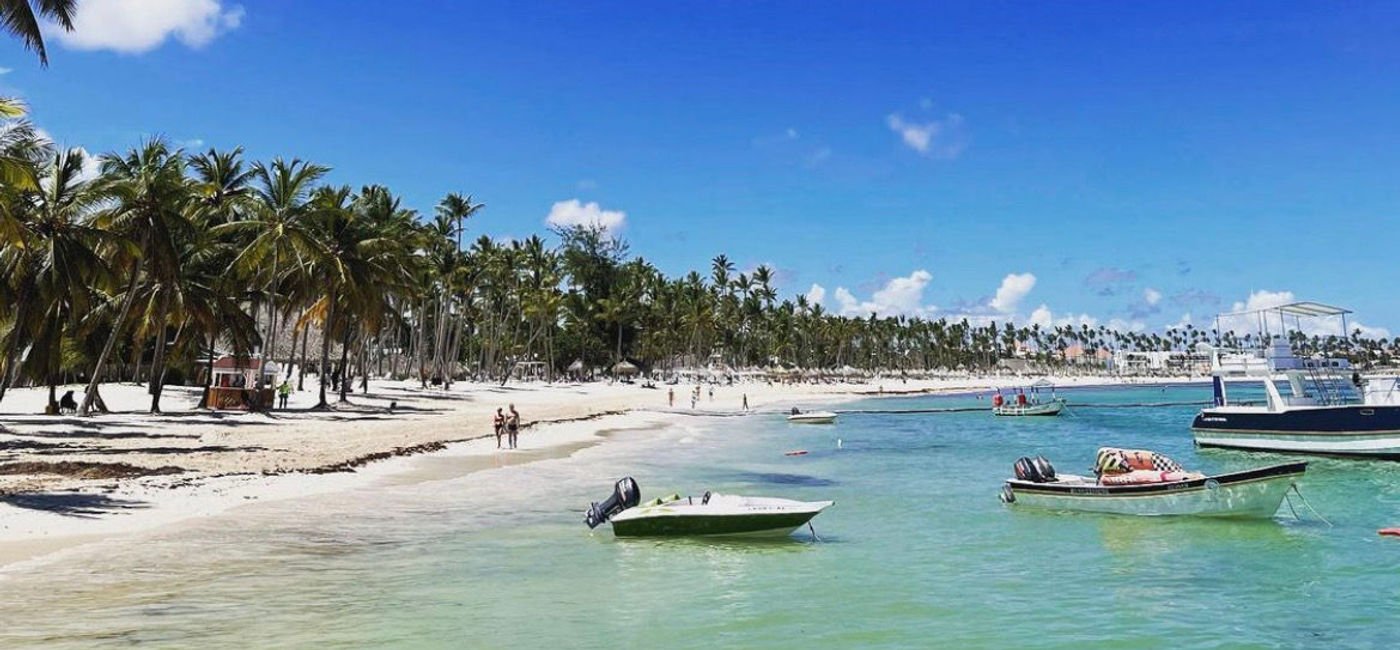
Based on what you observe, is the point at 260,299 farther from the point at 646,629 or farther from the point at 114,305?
the point at 646,629

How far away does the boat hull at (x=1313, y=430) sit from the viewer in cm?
2886

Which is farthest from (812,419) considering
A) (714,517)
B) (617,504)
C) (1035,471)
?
(714,517)

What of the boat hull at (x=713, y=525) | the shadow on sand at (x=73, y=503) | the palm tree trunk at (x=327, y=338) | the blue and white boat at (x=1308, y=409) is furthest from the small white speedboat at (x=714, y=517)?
the palm tree trunk at (x=327, y=338)

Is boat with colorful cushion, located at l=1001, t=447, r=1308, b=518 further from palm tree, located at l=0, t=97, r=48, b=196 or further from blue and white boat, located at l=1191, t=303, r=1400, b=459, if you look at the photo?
palm tree, located at l=0, t=97, r=48, b=196

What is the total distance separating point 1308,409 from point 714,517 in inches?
1021

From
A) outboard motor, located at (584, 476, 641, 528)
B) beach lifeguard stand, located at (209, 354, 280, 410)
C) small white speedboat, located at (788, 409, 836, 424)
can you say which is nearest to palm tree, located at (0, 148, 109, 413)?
beach lifeguard stand, located at (209, 354, 280, 410)

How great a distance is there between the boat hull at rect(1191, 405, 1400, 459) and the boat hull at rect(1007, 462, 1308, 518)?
49.1 ft

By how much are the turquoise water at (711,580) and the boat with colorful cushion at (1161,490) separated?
1.37 feet

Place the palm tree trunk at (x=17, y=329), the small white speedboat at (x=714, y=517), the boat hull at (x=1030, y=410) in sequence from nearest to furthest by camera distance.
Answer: the small white speedboat at (x=714, y=517)
the palm tree trunk at (x=17, y=329)
the boat hull at (x=1030, y=410)

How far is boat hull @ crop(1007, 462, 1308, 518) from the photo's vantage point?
57.5 feet

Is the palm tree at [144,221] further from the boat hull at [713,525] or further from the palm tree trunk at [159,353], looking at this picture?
the boat hull at [713,525]

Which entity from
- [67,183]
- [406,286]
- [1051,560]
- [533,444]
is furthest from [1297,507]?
[406,286]

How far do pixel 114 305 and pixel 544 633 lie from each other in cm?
4221

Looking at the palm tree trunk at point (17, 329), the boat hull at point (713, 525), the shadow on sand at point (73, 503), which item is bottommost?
the boat hull at point (713, 525)
